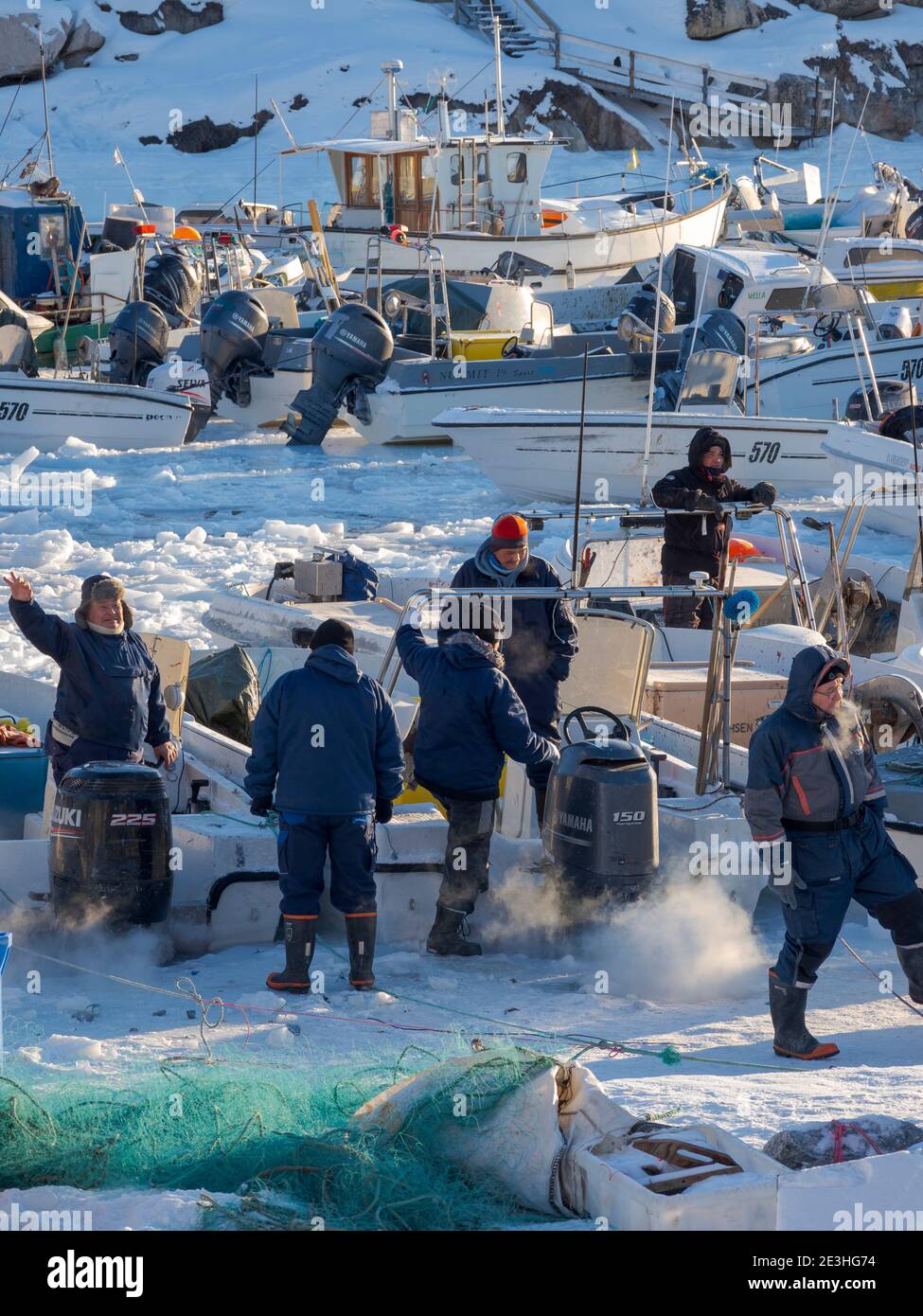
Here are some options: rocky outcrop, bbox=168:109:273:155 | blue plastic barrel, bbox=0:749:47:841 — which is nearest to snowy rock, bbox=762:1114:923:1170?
blue plastic barrel, bbox=0:749:47:841

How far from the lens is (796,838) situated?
17.0 feet

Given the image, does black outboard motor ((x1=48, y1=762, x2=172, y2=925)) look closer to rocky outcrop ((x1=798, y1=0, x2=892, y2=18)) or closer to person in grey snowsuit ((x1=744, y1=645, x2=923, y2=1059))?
person in grey snowsuit ((x1=744, y1=645, x2=923, y2=1059))

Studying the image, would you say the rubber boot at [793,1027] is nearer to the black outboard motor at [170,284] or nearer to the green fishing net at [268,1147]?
the green fishing net at [268,1147]

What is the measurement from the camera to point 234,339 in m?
19.1

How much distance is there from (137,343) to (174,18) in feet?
98.5

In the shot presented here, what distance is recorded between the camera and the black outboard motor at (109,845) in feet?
19.3

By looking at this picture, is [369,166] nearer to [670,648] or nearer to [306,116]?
[306,116]

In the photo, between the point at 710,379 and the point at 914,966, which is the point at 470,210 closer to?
the point at 710,379

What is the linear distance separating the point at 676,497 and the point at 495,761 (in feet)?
10.7

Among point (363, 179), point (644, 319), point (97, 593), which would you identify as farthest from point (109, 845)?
point (363, 179)

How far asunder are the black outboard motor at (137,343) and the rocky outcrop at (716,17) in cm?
3053

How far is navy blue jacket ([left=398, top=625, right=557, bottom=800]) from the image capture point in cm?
605

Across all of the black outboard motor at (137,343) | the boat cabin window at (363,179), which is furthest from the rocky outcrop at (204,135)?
the black outboard motor at (137,343)
